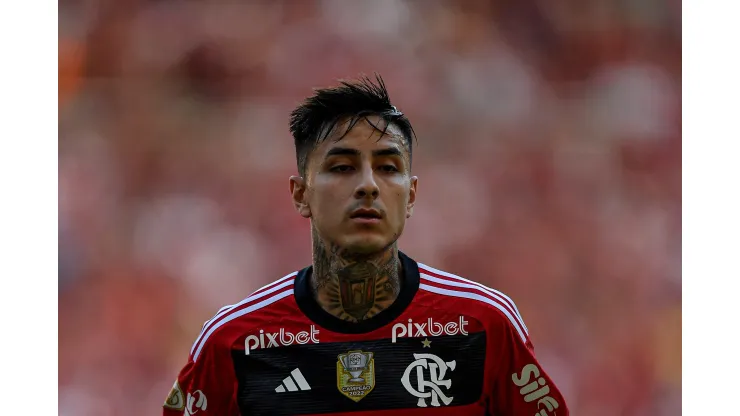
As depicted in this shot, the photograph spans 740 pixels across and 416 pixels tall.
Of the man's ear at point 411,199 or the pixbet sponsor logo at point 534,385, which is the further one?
the man's ear at point 411,199

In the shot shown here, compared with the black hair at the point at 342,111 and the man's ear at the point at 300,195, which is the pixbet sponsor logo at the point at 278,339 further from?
the black hair at the point at 342,111

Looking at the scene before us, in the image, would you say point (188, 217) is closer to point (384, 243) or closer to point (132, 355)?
point (132, 355)

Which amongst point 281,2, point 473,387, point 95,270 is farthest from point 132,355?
point 473,387

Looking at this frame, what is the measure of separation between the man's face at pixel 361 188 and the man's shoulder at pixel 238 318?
292 mm

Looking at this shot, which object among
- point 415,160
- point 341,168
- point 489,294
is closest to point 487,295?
point 489,294

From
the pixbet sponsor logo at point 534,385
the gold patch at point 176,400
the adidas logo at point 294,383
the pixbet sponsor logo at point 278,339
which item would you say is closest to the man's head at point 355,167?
the pixbet sponsor logo at point 278,339

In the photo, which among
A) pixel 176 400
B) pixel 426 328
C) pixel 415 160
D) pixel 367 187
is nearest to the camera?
pixel 367 187

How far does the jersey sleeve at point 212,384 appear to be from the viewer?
2.86 metres

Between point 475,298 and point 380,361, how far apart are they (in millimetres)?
396

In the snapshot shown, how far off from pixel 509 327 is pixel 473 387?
237 millimetres

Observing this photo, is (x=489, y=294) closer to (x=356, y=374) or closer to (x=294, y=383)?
(x=356, y=374)

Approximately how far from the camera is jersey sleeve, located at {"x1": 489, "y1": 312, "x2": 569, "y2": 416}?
9.11 feet

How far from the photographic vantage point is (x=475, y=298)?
287 cm

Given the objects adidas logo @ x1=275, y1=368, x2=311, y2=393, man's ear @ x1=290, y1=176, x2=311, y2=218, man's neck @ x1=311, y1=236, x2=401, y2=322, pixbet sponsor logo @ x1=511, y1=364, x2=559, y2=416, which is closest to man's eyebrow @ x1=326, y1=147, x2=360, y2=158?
man's ear @ x1=290, y1=176, x2=311, y2=218
